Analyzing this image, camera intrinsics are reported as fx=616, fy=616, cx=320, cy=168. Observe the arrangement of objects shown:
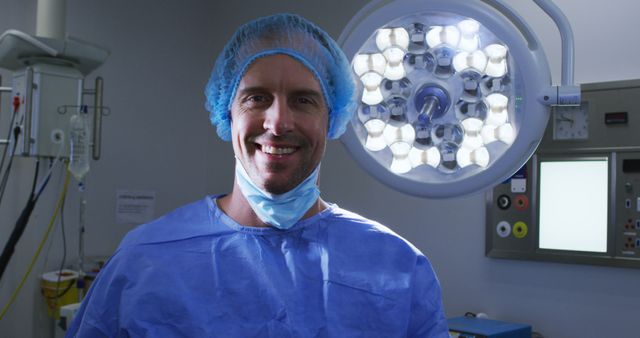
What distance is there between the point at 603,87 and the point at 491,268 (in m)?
0.81

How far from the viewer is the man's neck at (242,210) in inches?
47.4

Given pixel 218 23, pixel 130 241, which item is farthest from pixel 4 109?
pixel 130 241

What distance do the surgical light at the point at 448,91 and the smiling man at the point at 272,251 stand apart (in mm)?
72

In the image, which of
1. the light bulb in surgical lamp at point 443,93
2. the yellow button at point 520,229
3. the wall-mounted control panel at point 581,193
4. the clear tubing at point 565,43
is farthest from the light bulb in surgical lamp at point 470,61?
the yellow button at point 520,229

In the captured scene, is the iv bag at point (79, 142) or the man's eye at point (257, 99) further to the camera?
the iv bag at point (79, 142)

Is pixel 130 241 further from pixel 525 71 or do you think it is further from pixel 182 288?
pixel 525 71

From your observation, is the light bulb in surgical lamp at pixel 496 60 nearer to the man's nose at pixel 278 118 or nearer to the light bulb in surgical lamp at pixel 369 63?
the light bulb in surgical lamp at pixel 369 63

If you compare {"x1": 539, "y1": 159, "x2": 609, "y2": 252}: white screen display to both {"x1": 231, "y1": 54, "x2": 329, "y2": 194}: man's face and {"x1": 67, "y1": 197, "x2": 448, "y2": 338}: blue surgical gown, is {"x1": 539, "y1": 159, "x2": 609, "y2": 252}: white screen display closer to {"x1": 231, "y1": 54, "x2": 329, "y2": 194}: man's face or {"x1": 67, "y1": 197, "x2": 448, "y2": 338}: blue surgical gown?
{"x1": 67, "y1": 197, "x2": 448, "y2": 338}: blue surgical gown

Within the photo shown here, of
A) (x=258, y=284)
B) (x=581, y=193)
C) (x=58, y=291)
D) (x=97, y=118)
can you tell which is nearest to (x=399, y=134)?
(x=258, y=284)

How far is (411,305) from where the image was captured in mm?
1180

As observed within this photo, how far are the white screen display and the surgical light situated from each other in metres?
1.33

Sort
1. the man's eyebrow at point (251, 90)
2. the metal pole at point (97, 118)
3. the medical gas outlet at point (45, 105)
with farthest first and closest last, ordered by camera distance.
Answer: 1. the metal pole at point (97, 118)
2. the medical gas outlet at point (45, 105)
3. the man's eyebrow at point (251, 90)

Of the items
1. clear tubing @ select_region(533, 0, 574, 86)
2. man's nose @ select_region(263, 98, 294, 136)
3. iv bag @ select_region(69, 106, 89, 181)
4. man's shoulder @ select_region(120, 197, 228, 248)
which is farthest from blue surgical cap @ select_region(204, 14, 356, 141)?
iv bag @ select_region(69, 106, 89, 181)

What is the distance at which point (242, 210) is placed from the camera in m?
1.21
